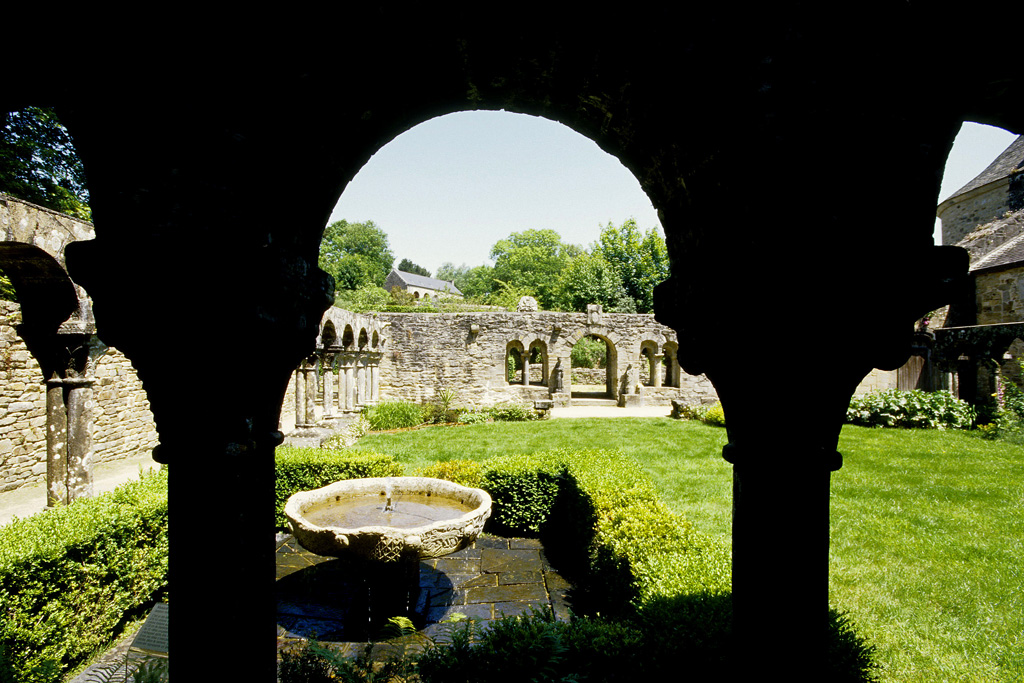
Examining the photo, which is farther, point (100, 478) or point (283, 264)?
point (100, 478)

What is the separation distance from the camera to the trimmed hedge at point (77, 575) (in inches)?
139

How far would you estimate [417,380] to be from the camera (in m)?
18.3

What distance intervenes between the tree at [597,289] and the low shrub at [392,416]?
14924mm

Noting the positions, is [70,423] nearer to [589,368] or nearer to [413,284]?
[589,368]

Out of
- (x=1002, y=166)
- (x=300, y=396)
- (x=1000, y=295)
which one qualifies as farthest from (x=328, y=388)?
(x=1002, y=166)

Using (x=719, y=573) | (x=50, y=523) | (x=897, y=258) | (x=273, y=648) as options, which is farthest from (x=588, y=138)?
(x=50, y=523)

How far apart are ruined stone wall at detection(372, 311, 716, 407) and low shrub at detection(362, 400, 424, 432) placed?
2.54 metres

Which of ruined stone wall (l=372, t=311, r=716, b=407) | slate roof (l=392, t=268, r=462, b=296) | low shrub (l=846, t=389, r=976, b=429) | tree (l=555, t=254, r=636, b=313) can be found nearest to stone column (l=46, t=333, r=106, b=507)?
ruined stone wall (l=372, t=311, r=716, b=407)

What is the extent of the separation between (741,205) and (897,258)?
0.55m

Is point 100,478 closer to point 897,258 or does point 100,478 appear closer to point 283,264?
point 283,264

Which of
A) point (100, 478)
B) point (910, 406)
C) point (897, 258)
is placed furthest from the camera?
point (910, 406)

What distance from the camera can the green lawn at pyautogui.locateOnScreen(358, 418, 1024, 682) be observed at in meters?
3.85

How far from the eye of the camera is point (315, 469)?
7.10 m

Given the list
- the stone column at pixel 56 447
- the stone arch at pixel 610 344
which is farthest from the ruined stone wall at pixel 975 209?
the stone column at pixel 56 447
